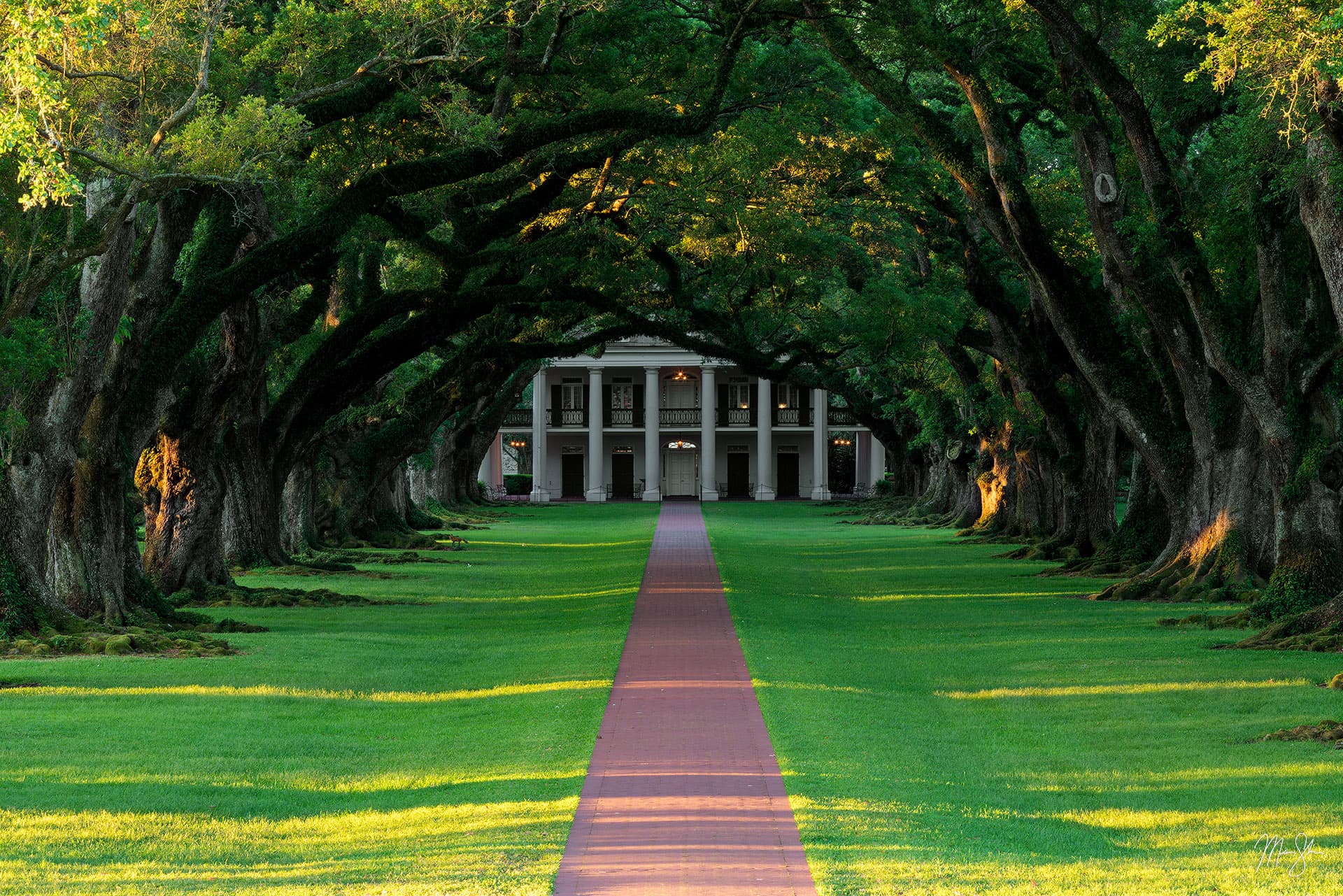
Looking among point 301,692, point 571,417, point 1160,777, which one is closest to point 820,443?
point 571,417

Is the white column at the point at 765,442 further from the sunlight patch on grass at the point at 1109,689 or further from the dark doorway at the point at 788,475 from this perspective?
the sunlight patch on grass at the point at 1109,689

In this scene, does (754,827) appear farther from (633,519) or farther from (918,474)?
(918,474)

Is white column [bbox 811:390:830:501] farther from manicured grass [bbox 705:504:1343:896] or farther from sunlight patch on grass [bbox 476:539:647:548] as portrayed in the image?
manicured grass [bbox 705:504:1343:896]

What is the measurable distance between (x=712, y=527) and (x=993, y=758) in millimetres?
37826

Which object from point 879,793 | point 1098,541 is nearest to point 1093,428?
point 1098,541

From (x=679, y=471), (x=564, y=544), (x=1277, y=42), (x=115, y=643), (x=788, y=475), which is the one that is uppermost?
(x=1277, y=42)

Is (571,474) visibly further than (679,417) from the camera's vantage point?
Yes

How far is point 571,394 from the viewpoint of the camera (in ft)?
247

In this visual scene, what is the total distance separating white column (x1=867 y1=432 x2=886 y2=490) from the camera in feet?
249

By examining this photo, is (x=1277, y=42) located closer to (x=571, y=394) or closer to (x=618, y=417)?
(x=618, y=417)

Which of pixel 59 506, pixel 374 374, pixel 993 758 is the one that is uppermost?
pixel 374 374

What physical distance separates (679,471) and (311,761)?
66.2 meters

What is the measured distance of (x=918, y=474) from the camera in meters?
59.8

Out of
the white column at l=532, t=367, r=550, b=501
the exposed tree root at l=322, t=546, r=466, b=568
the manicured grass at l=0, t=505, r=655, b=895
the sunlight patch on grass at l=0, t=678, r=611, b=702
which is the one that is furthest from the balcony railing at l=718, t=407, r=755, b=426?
the sunlight patch on grass at l=0, t=678, r=611, b=702
